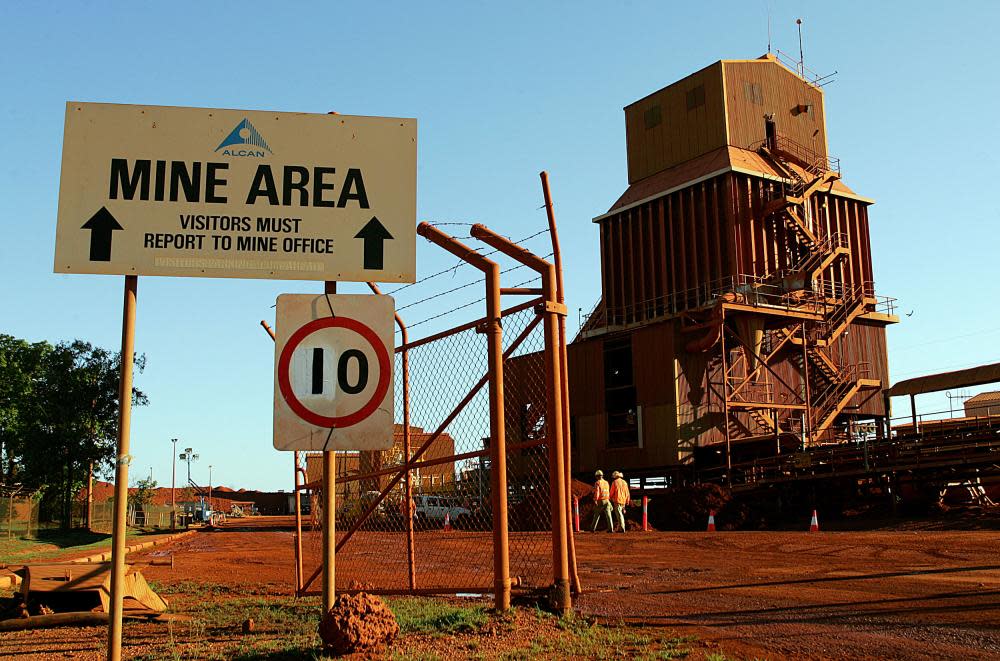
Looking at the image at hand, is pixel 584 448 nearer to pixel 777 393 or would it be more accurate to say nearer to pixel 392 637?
pixel 777 393

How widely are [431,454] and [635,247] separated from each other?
1358 inches

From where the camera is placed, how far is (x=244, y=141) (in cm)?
586

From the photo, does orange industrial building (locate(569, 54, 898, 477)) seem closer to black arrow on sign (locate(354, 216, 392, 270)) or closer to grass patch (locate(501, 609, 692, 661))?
grass patch (locate(501, 609, 692, 661))

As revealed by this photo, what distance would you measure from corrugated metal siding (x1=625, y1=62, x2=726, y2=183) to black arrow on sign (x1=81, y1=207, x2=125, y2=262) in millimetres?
37056

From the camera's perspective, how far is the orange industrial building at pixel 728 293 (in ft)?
113

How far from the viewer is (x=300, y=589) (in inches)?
362

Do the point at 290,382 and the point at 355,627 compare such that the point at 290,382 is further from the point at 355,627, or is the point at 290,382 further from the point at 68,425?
the point at 68,425

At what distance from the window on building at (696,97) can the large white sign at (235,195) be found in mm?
37760

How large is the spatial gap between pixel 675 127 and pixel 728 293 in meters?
10.6

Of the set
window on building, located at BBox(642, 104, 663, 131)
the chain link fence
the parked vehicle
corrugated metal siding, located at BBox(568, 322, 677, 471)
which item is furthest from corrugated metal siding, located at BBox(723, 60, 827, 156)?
the parked vehicle

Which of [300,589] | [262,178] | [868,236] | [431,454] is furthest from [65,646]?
[868,236]

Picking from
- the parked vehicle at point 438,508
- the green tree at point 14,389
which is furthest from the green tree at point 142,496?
the parked vehicle at point 438,508

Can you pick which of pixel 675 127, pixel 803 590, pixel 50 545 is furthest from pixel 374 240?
pixel 675 127

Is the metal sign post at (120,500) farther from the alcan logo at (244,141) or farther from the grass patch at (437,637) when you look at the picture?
the alcan logo at (244,141)
